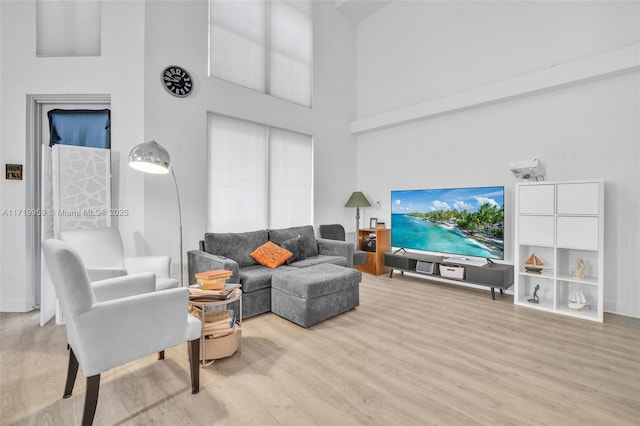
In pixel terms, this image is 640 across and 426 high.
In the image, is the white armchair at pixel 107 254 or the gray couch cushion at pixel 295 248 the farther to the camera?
the gray couch cushion at pixel 295 248

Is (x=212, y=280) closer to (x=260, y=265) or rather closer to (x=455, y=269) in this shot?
(x=260, y=265)

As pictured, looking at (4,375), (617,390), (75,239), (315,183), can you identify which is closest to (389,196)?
(315,183)

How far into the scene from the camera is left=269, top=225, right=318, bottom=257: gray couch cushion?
13.0 feet

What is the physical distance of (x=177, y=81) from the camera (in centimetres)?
343

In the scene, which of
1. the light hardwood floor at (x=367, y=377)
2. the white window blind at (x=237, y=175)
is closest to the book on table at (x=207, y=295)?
the light hardwood floor at (x=367, y=377)

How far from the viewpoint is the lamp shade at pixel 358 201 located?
516cm

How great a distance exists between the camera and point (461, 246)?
160 inches

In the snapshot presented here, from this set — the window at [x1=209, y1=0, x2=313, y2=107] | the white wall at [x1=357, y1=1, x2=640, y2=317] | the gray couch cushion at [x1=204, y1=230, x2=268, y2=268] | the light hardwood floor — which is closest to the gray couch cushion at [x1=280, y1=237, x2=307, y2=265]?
the gray couch cushion at [x1=204, y1=230, x2=268, y2=268]

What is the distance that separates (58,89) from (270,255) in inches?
113

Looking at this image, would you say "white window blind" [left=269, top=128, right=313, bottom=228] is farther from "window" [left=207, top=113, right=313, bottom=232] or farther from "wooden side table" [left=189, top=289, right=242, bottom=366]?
"wooden side table" [left=189, top=289, right=242, bottom=366]

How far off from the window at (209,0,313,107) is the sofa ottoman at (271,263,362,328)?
2.85 m

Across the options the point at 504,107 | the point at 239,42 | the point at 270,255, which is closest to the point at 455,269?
the point at 504,107

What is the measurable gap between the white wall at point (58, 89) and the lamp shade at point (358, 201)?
3.22 m

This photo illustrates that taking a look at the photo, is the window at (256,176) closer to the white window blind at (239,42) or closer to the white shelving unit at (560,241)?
the white window blind at (239,42)
